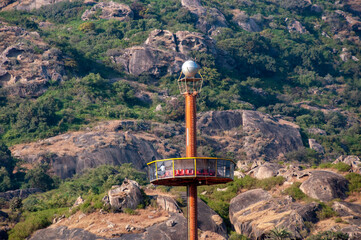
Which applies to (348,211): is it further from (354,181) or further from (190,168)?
(190,168)

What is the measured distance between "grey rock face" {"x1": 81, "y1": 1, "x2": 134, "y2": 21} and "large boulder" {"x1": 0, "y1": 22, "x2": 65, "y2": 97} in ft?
128

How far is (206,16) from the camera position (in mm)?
154125

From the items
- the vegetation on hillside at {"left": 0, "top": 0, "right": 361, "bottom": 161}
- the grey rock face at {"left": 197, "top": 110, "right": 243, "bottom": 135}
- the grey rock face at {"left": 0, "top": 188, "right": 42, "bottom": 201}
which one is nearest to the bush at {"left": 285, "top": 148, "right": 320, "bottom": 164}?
the vegetation on hillside at {"left": 0, "top": 0, "right": 361, "bottom": 161}

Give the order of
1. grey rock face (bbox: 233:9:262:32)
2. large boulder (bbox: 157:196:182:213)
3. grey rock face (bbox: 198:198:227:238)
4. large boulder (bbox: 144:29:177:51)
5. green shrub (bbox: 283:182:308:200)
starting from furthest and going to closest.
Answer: grey rock face (bbox: 233:9:262:32) < large boulder (bbox: 144:29:177:51) < green shrub (bbox: 283:182:308:200) < large boulder (bbox: 157:196:182:213) < grey rock face (bbox: 198:198:227:238)

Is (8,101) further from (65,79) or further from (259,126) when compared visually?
(259,126)

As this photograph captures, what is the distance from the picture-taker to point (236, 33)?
491ft

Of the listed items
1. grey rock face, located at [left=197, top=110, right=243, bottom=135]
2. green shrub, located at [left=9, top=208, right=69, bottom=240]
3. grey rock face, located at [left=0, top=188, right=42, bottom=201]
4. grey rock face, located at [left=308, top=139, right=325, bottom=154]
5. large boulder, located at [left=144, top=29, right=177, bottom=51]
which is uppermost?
green shrub, located at [left=9, top=208, right=69, bottom=240]

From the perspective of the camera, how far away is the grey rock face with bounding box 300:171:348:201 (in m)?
54.6

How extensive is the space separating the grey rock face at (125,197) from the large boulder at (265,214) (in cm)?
1044

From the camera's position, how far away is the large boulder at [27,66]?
10250cm

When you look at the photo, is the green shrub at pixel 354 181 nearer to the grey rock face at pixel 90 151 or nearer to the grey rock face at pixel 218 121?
the grey rock face at pixel 90 151

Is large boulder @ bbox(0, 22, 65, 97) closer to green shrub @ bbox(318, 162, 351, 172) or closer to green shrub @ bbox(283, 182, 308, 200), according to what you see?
green shrub @ bbox(283, 182, 308, 200)

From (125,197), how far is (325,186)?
69.8 feet

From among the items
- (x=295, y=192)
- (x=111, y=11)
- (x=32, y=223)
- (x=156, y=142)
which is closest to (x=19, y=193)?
(x=32, y=223)
